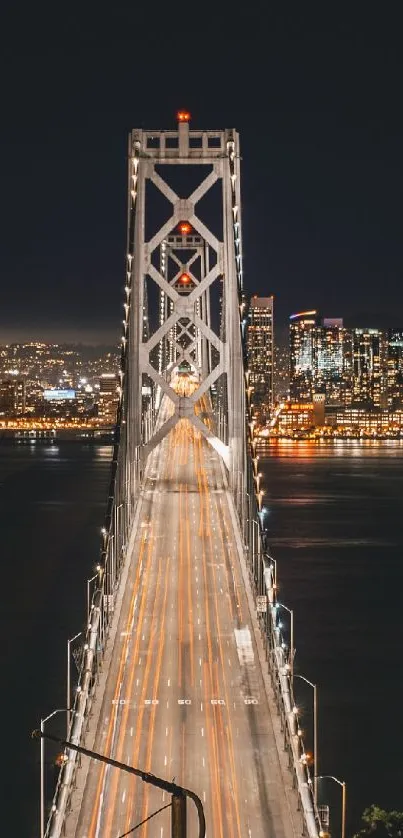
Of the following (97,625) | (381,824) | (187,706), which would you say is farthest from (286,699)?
(97,625)

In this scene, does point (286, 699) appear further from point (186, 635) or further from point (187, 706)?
point (186, 635)

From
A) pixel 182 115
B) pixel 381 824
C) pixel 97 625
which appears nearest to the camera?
pixel 381 824

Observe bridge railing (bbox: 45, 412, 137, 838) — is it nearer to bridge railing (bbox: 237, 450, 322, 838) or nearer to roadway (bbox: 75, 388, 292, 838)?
roadway (bbox: 75, 388, 292, 838)

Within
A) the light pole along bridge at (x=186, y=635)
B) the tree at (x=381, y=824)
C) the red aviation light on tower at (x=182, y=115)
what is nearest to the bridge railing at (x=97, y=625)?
the light pole along bridge at (x=186, y=635)

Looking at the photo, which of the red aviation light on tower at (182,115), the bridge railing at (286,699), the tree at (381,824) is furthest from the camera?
the red aviation light on tower at (182,115)

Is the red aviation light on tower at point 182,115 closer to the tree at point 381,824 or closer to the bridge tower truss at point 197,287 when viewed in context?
the bridge tower truss at point 197,287

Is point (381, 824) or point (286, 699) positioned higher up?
point (286, 699)
